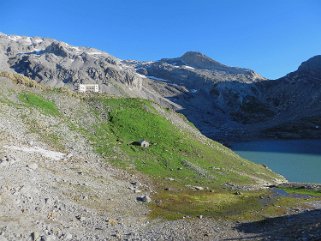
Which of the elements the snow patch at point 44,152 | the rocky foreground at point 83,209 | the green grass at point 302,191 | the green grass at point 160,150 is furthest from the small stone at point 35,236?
the green grass at point 302,191

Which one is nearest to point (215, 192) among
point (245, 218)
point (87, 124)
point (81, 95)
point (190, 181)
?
point (190, 181)

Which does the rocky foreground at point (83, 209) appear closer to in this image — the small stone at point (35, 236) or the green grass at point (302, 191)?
the small stone at point (35, 236)

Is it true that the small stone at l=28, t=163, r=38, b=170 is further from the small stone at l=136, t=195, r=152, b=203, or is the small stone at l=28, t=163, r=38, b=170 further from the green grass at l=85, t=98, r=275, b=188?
the green grass at l=85, t=98, r=275, b=188

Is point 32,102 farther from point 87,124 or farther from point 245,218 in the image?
point 245,218

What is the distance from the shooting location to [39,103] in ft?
206

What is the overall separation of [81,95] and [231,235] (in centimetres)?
4931

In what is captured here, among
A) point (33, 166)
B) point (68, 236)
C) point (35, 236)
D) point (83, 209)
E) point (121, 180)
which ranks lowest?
point (68, 236)

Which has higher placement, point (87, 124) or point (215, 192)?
point (87, 124)

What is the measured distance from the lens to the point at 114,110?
227 feet

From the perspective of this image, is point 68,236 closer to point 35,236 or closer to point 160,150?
point 35,236

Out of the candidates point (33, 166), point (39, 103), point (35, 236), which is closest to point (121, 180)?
point (33, 166)

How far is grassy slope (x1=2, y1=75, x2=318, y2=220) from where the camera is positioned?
43062mm

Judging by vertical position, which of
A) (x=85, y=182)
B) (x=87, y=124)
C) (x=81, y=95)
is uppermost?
(x=81, y=95)

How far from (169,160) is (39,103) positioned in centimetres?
2177
